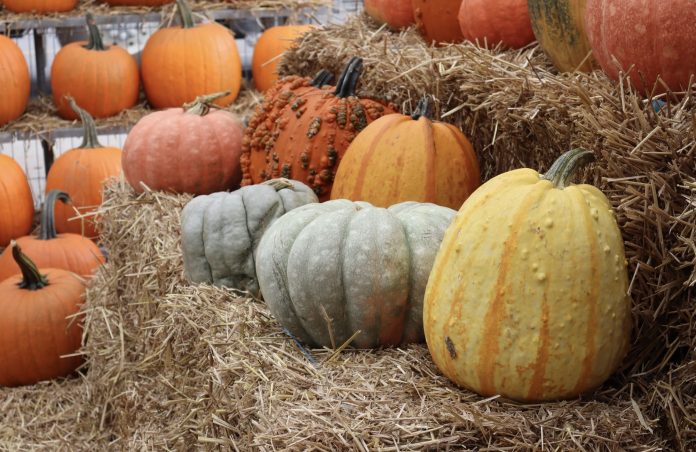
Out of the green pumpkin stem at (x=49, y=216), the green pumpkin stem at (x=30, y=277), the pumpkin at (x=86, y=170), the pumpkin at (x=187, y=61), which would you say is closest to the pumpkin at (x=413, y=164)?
the green pumpkin stem at (x=30, y=277)

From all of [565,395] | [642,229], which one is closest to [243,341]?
[565,395]

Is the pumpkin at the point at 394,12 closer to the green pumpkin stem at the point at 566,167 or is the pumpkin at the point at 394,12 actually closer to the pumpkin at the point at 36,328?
the pumpkin at the point at 36,328

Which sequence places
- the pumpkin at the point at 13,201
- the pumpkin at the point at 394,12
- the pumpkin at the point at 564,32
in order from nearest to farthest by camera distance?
the pumpkin at the point at 564,32, the pumpkin at the point at 394,12, the pumpkin at the point at 13,201

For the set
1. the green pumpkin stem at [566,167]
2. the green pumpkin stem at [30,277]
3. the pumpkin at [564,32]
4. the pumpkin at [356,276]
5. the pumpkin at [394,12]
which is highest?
the pumpkin at [564,32]

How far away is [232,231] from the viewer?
8.38 feet

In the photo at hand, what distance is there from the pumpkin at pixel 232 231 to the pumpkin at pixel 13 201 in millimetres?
2928

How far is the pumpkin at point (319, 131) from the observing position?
2877 millimetres

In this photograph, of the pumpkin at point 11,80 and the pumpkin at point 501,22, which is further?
the pumpkin at point 11,80

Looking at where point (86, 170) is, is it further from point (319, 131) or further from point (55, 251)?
point (319, 131)

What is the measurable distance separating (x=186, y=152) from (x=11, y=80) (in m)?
→ 2.72

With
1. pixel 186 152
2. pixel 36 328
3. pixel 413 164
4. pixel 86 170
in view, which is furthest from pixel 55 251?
pixel 413 164

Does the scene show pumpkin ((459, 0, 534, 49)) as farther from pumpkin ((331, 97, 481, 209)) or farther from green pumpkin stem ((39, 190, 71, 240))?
green pumpkin stem ((39, 190, 71, 240))

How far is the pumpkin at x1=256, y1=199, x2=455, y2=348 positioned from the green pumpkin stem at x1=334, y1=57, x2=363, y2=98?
3.13 ft

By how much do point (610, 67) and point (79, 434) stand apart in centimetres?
239
